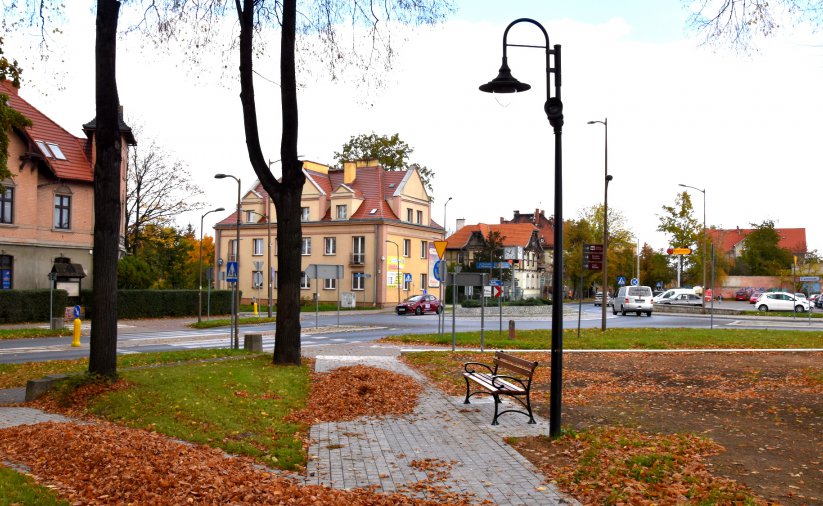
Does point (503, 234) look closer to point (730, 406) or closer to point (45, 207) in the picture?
point (45, 207)

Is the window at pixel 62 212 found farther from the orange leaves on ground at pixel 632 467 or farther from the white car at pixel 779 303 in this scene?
the white car at pixel 779 303

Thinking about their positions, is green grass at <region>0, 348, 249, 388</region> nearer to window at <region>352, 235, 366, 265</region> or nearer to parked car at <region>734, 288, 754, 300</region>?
window at <region>352, 235, 366, 265</region>

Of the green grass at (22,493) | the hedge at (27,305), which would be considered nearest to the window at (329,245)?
the hedge at (27,305)

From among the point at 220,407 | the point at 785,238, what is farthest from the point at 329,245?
the point at 785,238

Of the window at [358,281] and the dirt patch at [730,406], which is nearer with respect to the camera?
the dirt patch at [730,406]

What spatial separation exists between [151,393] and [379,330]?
24.2 meters

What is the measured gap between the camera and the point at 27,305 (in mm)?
35188

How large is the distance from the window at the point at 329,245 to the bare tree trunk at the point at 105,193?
5237 centimetres

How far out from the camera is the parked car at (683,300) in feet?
191

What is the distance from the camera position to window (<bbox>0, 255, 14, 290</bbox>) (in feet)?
126

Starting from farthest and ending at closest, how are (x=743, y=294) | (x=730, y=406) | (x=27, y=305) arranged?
(x=743, y=294), (x=27, y=305), (x=730, y=406)

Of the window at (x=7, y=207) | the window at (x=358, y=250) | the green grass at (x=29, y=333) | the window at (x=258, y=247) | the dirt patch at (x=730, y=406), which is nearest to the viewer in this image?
the dirt patch at (x=730, y=406)

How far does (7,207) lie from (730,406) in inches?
1476

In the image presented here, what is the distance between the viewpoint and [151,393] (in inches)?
437
